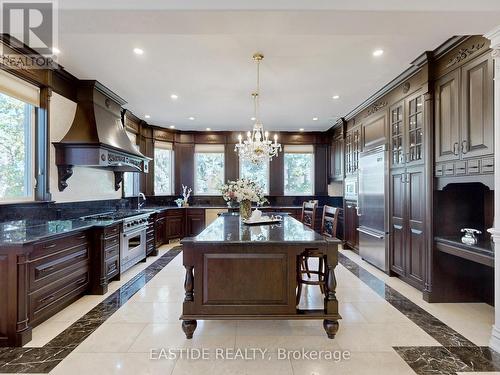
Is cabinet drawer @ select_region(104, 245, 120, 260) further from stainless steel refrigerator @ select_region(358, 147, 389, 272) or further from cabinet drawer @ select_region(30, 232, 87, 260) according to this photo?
stainless steel refrigerator @ select_region(358, 147, 389, 272)

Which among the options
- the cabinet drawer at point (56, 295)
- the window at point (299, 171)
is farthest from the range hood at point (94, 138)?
the window at point (299, 171)

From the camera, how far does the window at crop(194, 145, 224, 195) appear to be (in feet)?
24.2

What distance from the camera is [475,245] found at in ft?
8.95

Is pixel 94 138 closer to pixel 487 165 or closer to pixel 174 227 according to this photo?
pixel 174 227

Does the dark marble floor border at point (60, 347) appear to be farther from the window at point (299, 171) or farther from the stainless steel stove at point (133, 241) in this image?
the window at point (299, 171)

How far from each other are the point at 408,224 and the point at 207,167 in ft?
16.5

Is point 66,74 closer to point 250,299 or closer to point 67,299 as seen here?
point 67,299

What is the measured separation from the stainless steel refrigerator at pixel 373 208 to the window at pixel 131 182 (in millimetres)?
4413

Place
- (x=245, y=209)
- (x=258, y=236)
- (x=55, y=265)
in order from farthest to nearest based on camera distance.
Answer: (x=245, y=209), (x=55, y=265), (x=258, y=236)

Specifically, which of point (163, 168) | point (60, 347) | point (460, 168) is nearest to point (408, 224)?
point (460, 168)

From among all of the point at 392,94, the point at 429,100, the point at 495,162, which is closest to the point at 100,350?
the point at 495,162

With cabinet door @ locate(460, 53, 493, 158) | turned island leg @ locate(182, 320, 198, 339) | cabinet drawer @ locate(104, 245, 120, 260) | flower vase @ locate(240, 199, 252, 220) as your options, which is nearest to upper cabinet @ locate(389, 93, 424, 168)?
cabinet door @ locate(460, 53, 493, 158)

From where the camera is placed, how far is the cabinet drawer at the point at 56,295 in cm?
252

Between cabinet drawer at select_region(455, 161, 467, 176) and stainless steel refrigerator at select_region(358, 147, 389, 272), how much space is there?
1.37m
